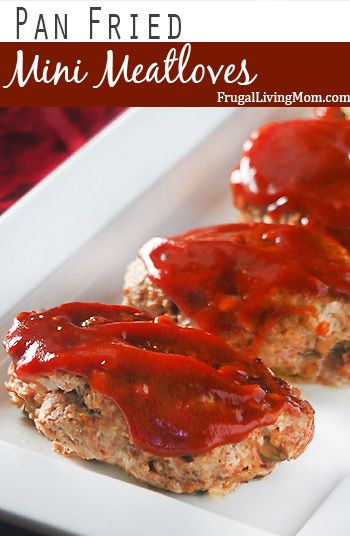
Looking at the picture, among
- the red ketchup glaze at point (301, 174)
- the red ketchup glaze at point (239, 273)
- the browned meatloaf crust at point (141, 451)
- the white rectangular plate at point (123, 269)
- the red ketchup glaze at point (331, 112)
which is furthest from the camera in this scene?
the red ketchup glaze at point (331, 112)

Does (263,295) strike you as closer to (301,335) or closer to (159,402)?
(301,335)

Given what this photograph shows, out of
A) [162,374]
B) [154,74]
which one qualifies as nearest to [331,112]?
[154,74]

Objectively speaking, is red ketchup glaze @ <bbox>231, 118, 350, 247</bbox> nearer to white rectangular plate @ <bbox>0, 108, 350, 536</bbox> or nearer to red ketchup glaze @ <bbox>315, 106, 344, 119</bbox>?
white rectangular plate @ <bbox>0, 108, 350, 536</bbox>

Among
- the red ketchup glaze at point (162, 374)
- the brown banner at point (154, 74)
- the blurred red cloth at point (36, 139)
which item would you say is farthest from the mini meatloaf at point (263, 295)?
the blurred red cloth at point (36, 139)

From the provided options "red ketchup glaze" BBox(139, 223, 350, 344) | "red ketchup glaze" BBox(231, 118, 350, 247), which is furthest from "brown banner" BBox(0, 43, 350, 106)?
"red ketchup glaze" BBox(139, 223, 350, 344)

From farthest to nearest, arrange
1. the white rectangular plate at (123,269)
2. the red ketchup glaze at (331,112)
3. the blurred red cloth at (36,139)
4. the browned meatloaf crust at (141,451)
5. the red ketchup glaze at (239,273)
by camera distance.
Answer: the blurred red cloth at (36,139) → the red ketchup glaze at (331,112) → the red ketchup glaze at (239,273) → the browned meatloaf crust at (141,451) → the white rectangular plate at (123,269)

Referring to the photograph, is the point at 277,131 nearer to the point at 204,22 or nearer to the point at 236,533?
the point at 204,22

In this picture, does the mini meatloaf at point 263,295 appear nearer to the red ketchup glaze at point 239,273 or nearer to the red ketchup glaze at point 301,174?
the red ketchup glaze at point 239,273
